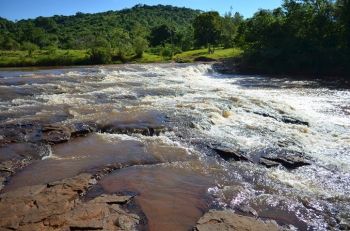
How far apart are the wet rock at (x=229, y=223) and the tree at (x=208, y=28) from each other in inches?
2097

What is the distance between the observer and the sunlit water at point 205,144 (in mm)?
8836

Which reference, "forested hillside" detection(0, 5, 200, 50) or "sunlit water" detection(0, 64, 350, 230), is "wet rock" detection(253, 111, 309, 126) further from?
"forested hillside" detection(0, 5, 200, 50)

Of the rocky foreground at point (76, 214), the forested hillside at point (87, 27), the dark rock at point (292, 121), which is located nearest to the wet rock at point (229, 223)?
the rocky foreground at point (76, 214)

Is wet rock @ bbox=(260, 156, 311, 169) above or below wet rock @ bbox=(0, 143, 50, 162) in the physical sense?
below

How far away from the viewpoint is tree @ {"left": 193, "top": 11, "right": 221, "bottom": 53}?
59656 millimetres

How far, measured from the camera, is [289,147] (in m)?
12.7


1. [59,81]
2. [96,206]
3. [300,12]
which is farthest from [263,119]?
[300,12]

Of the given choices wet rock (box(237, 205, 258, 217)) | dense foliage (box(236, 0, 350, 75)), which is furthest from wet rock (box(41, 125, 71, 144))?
dense foliage (box(236, 0, 350, 75))

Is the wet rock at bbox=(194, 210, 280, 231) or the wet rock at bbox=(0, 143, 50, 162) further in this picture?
the wet rock at bbox=(0, 143, 50, 162)

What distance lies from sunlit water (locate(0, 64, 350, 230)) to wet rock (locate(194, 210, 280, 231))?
0.35 m

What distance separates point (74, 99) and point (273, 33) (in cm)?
2645

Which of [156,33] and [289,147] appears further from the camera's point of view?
[156,33]

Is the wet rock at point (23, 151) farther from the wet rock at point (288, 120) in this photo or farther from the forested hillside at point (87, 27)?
the forested hillside at point (87, 27)

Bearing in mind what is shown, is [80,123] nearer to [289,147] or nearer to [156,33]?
[289,147]
